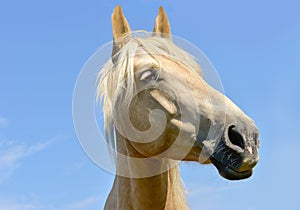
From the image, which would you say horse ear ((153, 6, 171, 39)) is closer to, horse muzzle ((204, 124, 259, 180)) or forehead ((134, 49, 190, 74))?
forehead ((134, 49, 190, 74))

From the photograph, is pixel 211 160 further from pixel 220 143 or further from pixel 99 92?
pixel 99 92

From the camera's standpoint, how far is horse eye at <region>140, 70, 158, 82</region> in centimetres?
458

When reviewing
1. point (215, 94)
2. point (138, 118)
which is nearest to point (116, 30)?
point (138, 118)

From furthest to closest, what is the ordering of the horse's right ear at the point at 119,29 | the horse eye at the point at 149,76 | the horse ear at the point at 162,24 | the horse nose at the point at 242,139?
1. the horse ear at the point at 162,24
2. the horse's right ear at the point at 119,29
3. the horse eye at the point at 149,76
4. the horse nose at the point at 242,139

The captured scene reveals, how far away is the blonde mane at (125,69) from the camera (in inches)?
185

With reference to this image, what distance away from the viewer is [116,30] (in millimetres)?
5105

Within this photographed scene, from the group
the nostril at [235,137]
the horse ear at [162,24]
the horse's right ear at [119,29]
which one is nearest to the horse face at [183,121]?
the nostril at [235,137]

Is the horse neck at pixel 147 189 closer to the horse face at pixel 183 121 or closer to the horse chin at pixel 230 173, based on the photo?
the horse face at pixel 183 121

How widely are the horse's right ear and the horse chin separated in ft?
5.11

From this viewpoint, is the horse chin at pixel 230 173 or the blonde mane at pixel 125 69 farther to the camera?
the blonde mane at pixel 125 69

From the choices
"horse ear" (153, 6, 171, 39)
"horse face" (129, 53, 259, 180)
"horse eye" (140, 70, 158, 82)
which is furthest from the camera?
"horse ear" (153, 6, 171, 39)

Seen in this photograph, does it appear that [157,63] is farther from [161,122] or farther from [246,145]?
[246,145]

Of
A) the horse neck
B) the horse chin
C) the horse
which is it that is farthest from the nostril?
the horse neck

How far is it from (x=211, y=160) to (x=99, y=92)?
141 cm
